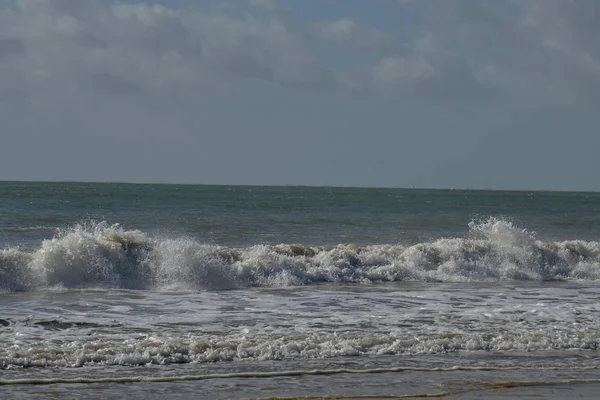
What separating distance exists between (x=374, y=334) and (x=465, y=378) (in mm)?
2500

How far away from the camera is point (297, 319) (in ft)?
43.7

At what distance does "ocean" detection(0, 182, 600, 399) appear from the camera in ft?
30.5

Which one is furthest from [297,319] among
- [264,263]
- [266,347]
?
[264,263]

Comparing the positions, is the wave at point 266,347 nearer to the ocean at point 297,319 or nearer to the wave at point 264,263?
the ocean at point 297,319

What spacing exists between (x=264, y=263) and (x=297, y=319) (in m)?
7.00

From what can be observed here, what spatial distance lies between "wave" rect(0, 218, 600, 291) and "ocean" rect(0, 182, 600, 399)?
0.05 metres

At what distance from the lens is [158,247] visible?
65.9 feet

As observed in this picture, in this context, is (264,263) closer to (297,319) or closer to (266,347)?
(297,319)

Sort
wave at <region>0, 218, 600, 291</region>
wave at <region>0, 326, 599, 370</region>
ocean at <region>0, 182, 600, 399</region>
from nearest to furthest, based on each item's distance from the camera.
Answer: ocean at <region>0, 182, 600, 399</region> → wave at <region>0, 326, 599, 370</region> → wave at <region>0, 218, 600, 291</region>

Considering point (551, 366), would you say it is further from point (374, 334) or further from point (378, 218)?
point (378, 218)

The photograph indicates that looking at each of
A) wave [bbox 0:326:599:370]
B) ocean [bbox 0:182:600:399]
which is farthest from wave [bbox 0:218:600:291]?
wave [bbox 0:326:599:370]

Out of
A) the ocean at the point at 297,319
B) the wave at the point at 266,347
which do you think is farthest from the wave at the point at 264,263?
the wave at the point at 266,347

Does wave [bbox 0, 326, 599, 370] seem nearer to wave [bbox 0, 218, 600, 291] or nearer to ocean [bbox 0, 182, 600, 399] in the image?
ocean [bbox 0, 182, 600, 399]

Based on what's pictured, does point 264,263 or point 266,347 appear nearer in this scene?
point 266,347
